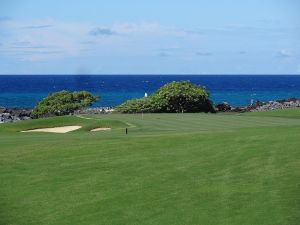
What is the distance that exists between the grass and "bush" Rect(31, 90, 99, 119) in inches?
1275

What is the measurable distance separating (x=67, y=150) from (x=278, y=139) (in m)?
5.03

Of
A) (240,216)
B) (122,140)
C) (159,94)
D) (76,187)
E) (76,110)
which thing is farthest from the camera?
(76,110)

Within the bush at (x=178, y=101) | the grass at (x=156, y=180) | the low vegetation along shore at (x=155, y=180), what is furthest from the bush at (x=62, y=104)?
the grass at (x=156, y=180)

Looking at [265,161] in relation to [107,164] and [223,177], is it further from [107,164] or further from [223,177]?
[107,164]

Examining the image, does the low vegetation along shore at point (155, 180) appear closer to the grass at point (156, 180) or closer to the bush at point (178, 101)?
the grass at point (156, 180)

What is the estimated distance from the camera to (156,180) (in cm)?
1156

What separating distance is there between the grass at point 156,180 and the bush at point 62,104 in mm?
32389

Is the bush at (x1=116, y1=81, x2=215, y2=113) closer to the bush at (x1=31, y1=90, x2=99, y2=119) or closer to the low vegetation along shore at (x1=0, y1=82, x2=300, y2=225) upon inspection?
the bush at (x1=31, y1=90, x2=99, y2=119)

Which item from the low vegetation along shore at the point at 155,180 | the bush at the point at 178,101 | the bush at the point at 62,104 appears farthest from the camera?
the bush at the point at 62,104

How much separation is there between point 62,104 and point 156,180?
130 feet

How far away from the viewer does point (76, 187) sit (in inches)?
446

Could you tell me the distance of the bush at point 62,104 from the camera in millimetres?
48812

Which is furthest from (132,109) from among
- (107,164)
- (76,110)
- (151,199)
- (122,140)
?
(151,199)

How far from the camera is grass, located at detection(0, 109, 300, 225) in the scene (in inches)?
383
